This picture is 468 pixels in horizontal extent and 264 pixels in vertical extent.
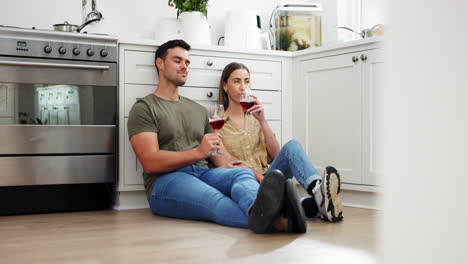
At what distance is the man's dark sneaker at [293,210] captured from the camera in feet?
6.79

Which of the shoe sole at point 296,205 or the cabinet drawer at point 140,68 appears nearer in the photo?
the shoe sole at point 296,205

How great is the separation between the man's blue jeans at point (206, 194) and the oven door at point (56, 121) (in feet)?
1.65

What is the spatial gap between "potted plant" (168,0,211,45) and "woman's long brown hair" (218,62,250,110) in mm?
316

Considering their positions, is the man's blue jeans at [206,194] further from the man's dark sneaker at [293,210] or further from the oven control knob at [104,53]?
the oven control knob at [104,53]

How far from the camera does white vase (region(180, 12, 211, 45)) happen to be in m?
3.45

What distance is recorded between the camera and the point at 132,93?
10.3 ft

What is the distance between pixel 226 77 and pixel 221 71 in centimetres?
15

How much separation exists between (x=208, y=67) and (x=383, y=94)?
3.04 m

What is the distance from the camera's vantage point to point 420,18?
0.34 metres

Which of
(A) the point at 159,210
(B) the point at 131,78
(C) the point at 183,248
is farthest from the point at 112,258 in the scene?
(B) the point at 131,78

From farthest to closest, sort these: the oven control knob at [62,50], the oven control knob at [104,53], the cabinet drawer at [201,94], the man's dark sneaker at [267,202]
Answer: the cabinet drawer at [201,94] → the oven control knob at [104,53] → the oven control knob at [62,50] → the man's dark sneaker at [267,202]

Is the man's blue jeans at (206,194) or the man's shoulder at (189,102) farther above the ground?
the man's shoulder at (189,102)

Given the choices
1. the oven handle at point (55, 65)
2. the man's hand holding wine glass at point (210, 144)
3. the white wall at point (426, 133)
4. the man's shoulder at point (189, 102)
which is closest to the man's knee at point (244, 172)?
the man's hand holding wine glass at point (210, 144)

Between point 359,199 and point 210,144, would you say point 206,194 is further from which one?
point 359,199
